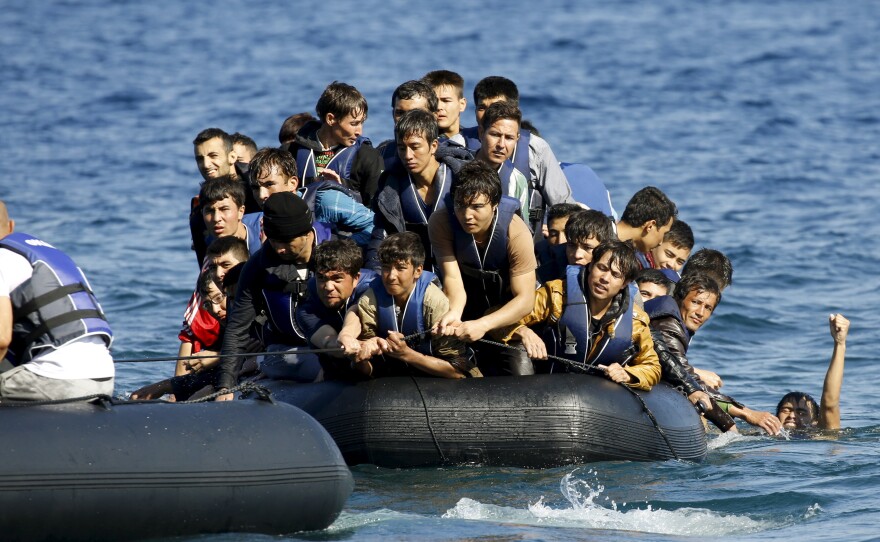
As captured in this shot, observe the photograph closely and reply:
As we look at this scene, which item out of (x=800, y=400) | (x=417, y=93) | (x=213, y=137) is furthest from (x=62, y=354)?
(x=800, y=400)

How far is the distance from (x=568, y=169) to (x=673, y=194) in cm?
1072

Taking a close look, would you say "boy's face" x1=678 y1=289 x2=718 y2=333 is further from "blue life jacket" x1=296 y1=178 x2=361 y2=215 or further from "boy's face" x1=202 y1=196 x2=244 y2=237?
"boy's face" x1=202 y1=196 x2=244 y2=237

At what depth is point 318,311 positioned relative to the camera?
26.6 feet

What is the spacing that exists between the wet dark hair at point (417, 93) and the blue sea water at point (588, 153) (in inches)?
96.4

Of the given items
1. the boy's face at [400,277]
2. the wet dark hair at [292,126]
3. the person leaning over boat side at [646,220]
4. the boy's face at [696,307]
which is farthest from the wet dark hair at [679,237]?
the boy's face at [400,277]

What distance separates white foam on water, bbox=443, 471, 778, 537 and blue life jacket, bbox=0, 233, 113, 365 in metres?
2.10

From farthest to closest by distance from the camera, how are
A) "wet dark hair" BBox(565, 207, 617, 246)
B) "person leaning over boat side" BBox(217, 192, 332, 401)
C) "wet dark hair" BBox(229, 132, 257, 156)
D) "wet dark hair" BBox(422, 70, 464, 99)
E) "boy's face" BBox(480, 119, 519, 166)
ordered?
"wet dark hair" BBox(229, 132, 257, 156)
"wet dark hair" BBox(422, 70, 464, 99)
"boy's face" BBox(480, 119, 519, 166)
"wet dark hair" BBox(565, 207, 617, 246)
"person leaning over boat side" BBox(217, 192, 332, 401)

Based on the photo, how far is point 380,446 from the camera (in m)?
7.93

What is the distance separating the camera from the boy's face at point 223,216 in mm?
9109

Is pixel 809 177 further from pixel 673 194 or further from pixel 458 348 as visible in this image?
pixel 458 348

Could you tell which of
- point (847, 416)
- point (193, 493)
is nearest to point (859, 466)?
point (847, 416)

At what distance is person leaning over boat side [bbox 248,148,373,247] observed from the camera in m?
8.72

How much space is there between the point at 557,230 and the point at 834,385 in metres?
2.41

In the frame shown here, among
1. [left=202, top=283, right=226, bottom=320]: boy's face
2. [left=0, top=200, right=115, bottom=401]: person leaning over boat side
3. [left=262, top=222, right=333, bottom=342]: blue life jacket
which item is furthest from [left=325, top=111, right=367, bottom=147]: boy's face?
[left=0, top=200, right=115, bottom=401]: person leaning over boat side
